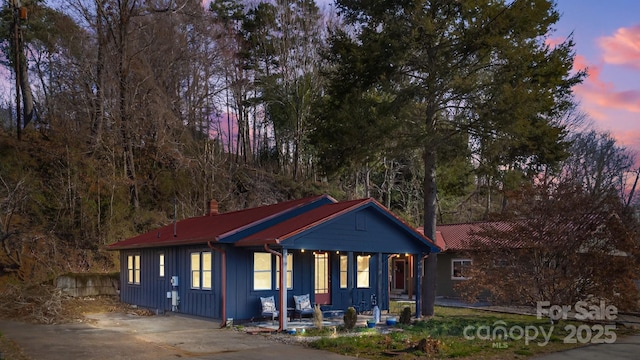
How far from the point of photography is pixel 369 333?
50.5 ft

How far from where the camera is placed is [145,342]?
14.0m

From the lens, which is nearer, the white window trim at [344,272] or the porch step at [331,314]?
the porch step at [331,314]

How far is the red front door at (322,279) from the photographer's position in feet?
64.1

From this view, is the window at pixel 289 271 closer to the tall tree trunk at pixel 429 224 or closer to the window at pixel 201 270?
the window at pixel 201 270

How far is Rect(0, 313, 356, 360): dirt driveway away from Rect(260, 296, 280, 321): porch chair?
58.4 inches

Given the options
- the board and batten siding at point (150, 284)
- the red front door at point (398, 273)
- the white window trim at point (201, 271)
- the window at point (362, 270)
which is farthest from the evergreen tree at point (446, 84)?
the red front door at point (398, 273)

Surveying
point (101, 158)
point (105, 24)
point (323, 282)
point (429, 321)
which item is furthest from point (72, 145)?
point (429, 321)

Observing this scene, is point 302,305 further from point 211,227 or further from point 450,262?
point 450,262

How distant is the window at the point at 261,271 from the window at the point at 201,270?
1.48 meters

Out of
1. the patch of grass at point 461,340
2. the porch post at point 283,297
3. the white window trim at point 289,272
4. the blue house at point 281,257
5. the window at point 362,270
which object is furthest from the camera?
the window at point 362,270

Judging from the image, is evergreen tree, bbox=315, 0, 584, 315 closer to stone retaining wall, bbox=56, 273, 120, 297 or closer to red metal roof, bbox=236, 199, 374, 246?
red metal roof, bbox=236, 199, 374, 246

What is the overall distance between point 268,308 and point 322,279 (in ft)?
9.55

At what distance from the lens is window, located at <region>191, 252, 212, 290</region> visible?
60.4ft

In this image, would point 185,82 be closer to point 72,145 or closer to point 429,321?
point 72,145
